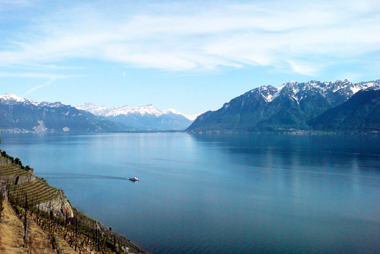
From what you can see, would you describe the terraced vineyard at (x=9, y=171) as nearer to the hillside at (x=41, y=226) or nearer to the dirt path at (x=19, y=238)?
the hillside at (x=41, y=226)

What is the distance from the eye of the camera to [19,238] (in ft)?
98.3

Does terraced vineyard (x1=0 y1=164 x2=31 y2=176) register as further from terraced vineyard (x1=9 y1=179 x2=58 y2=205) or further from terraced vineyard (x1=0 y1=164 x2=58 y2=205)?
terraced vineyard (x1=9 y1=179 x2=58 y2=205)

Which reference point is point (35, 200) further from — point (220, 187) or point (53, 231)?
point (220, 187)

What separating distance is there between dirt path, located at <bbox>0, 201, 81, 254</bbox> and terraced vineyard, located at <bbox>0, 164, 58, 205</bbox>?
43.8ft

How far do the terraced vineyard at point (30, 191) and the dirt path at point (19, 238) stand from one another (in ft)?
43.8

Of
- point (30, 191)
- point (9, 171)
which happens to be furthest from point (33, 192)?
point (9, 171)

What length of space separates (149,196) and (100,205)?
12.9m

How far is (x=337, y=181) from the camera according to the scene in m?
92.4

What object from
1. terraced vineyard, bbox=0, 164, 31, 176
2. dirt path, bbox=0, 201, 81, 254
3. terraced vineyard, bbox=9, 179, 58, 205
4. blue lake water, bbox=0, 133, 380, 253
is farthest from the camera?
terraced vineyard, bbox=0, 164, 31, 176

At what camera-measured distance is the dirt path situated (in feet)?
91.5

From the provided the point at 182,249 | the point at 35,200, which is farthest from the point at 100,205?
the point at 182,249

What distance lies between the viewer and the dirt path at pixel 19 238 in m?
27.9

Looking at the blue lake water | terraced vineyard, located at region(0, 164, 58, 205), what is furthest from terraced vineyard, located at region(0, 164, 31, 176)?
the blue lake water

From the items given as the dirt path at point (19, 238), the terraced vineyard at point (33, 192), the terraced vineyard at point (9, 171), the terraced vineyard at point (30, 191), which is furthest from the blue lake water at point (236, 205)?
the dirt path at point (19, 238)
